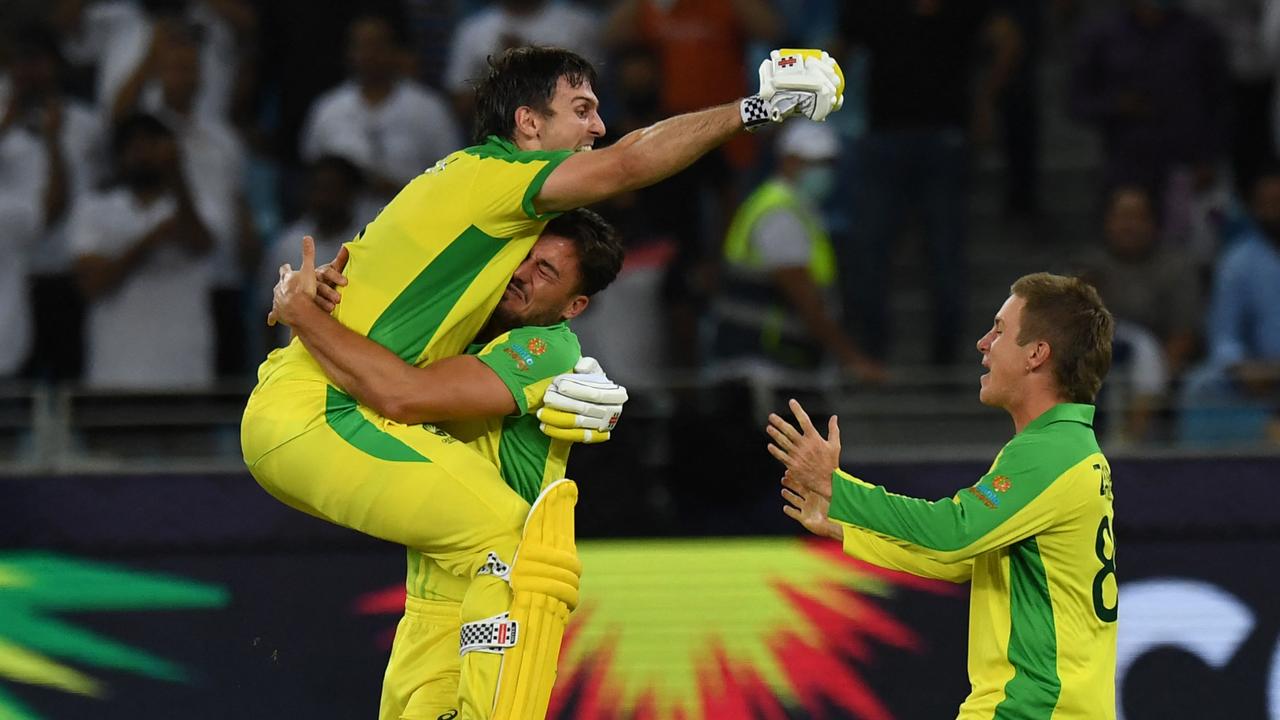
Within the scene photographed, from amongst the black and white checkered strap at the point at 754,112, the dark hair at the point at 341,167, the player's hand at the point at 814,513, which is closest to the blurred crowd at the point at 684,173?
the dark hair at the point at 341,167

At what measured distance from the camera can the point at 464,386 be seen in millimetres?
4777

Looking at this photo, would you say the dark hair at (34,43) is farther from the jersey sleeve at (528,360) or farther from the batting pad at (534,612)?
the batting pad at (534,612)

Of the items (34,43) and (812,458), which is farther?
(34,43)

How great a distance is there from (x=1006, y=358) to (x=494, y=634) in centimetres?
149

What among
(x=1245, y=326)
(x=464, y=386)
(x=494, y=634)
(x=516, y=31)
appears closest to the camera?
(x=494, y=634)

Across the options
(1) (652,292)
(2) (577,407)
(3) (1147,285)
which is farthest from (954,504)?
(3) (1147,285)

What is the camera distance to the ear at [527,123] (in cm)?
496

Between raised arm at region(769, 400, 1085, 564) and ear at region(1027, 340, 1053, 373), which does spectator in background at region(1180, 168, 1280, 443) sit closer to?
ear at region(1027, 340, 1053, 373)

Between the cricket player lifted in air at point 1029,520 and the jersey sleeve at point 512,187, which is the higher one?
the jersey sleeve at point 512,187

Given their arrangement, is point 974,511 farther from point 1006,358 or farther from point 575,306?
point 575,306

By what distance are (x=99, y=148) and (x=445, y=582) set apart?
466cm

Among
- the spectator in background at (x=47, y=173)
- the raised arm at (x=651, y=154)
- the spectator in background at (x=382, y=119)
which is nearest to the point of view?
the raised arm at (x=651, y=154)

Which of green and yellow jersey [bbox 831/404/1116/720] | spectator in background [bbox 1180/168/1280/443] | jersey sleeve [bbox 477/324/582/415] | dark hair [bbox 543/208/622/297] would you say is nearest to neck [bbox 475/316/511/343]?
jersey sleeve [bbox 477/324/582/415]

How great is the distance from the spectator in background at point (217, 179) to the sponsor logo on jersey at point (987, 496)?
15.8 ft
